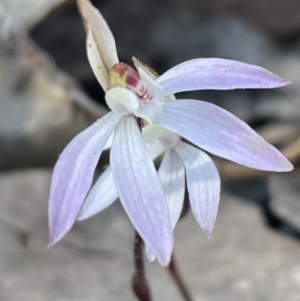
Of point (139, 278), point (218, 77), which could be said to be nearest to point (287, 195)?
point (139, 278)

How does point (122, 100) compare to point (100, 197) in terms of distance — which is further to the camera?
point (100, 197)

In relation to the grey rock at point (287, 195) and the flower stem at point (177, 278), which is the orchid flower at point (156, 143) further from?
the grey rock at point (287, 195)

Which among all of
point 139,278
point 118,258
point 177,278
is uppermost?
point 139,278

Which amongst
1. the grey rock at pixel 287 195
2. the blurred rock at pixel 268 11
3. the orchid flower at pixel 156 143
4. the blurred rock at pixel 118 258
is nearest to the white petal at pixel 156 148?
the orchid flower at pixel 156 143

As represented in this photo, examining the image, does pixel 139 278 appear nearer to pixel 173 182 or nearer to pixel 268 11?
pixel 173 182

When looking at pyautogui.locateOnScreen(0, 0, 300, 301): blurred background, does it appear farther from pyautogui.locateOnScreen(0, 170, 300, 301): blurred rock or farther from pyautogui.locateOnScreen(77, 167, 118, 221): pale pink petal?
pyautogui.locateOnScreen(77, 167, 118, 221): pale pink petal

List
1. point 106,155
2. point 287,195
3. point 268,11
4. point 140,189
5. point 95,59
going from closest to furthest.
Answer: point 140,189
point 95,59
point 287,195
point 106,155
point 268,11

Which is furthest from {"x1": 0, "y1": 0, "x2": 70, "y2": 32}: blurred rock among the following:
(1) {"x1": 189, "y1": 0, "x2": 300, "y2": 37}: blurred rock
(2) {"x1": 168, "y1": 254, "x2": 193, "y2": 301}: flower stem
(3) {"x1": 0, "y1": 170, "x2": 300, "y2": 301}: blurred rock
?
(2) {"x1": 168, "y1": 254, "x2": 193, "y2": 301}: flower stem
